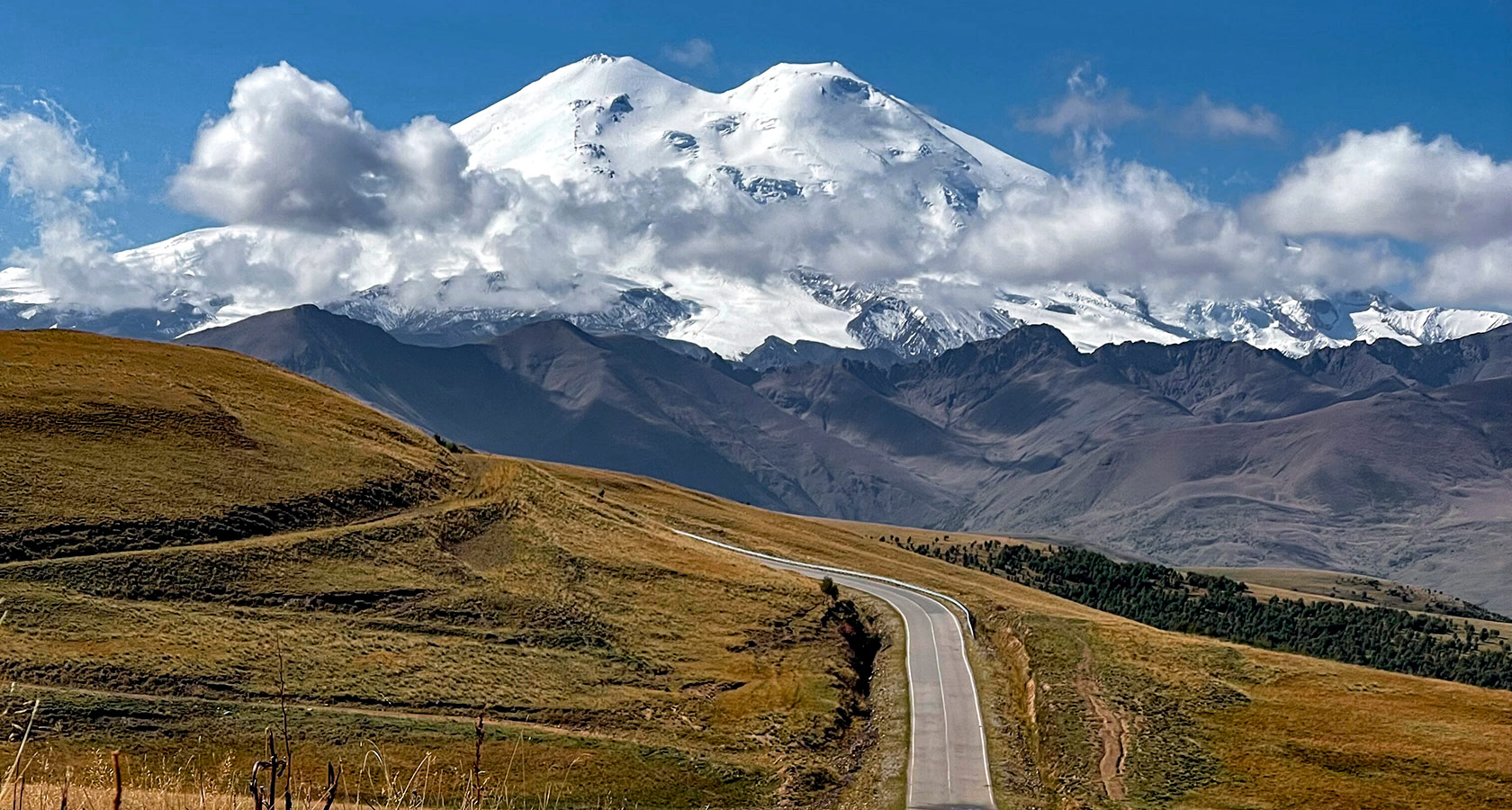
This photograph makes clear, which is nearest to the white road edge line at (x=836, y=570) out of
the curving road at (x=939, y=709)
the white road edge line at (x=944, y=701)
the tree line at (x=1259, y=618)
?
the curving road at (x=939, y=709)

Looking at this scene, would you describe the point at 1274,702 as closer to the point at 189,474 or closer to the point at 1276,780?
the point at 1276,780

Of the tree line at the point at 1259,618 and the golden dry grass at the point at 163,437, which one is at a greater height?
the golden dry grass at the point at 163,437

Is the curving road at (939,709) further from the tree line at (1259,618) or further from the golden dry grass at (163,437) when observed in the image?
the tree line at (1259,618)

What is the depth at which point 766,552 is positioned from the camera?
4427 inches

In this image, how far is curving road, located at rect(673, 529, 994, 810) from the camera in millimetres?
54312

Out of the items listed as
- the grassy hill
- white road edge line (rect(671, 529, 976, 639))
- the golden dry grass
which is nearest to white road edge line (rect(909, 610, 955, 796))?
the grassy hill

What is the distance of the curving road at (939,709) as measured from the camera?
2138 inches

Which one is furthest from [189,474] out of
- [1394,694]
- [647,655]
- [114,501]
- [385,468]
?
[1394,694]

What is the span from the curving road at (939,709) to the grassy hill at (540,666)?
128 centimetres

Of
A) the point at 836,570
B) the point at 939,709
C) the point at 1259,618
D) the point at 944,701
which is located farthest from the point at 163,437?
the point at 1259,618

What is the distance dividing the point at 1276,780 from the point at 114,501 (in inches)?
2579

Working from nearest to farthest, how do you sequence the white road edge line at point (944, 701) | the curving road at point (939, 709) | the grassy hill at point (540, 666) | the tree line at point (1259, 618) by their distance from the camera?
the grassy hill at point (540, 666), the curving road at point (939, 709), the white road edge line at point (944, 701), the tree line at point (1259, 618)

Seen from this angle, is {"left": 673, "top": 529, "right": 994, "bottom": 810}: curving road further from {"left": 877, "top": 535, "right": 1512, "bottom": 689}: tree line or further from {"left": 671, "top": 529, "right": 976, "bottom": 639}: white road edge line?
{"left": 877, "top": 535, "right": 1512, "bottom": 689}: tree line

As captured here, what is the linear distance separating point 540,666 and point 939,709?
21591 mm
